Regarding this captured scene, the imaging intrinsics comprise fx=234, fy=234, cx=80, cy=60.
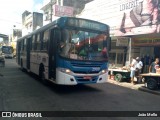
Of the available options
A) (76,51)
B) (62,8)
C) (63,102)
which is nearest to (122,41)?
(76,51)

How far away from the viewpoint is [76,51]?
10.1 m

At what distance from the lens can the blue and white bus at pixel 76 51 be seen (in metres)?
9.95

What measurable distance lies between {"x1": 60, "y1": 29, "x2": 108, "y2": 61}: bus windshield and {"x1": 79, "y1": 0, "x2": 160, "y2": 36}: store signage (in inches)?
238

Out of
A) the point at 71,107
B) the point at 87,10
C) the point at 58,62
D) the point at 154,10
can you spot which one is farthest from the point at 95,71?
the point at 87,10

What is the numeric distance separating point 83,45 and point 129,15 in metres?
9.51

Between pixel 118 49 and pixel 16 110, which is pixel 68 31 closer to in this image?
pixel 16 110

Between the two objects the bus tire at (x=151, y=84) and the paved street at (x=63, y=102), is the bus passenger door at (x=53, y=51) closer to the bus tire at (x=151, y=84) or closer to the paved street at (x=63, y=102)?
the paved street at (x=63, y=102)

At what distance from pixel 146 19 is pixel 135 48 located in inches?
147

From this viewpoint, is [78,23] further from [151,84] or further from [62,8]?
[62,8]

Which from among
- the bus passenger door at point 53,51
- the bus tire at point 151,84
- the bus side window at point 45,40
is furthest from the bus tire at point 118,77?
the bus passenger door at point 53,51

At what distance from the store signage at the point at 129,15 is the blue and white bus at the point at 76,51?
609 centimetres

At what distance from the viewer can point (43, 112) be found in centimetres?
735

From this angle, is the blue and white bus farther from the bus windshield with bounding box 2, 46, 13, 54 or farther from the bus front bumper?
Answer: the bus windshield with bounding box 2, 46, 13, 54

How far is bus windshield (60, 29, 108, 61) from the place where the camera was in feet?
32.5
